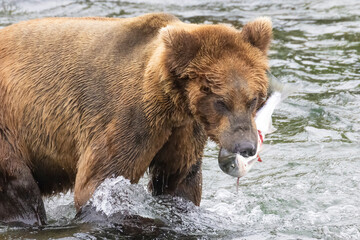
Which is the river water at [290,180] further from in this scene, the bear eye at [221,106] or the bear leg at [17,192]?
the bear eye at [221,106]

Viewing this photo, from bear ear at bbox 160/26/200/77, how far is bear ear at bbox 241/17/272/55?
51 centimetres

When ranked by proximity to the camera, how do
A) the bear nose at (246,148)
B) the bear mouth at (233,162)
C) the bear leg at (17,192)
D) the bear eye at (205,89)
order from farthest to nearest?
the bear leg at (17,192), the bear mouth at (233,162), the bear eye at (205,89), the bear nose at (246,148)

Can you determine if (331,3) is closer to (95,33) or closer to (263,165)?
(263,165)

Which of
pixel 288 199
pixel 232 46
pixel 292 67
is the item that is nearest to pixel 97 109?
pixel 232 46

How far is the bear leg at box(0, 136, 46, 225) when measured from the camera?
7172mm

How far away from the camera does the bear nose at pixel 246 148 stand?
5.96m

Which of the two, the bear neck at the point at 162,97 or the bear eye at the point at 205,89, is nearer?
the bear eye at the point at 205,89

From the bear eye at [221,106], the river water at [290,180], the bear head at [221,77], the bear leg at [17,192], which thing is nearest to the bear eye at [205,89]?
the bear head at [221,77]

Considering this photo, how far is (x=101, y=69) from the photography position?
22.9ft

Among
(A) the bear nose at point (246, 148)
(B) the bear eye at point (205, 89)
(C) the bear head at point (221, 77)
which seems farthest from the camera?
(B) the bear eye at point (205, 89)

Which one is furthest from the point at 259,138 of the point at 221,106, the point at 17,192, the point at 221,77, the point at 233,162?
the point at 17,192

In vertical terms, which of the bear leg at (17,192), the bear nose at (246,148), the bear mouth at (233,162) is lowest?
the bear leg at (17,192)

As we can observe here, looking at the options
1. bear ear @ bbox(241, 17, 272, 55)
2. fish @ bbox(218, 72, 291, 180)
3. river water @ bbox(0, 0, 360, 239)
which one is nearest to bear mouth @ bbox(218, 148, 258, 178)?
fish @ bbox(218, 72, 291, 180)

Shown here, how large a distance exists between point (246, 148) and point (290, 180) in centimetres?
306
